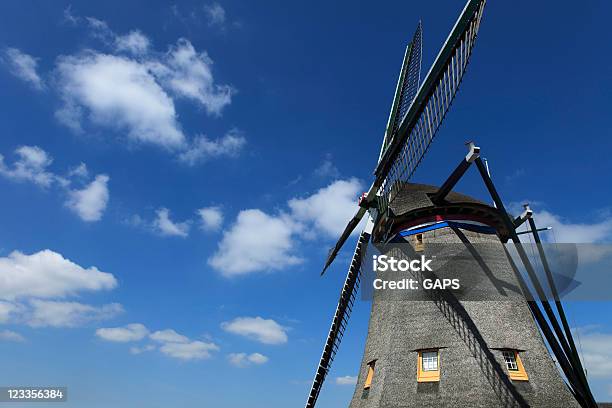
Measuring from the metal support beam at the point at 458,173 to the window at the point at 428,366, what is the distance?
502 cm

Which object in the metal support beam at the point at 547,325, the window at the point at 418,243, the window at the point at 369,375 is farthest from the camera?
the window at the point at 418,243

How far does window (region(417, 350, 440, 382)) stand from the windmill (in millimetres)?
29

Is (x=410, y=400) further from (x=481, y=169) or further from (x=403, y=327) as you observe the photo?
(x=481, y=169)

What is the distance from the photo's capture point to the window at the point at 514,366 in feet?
43.6

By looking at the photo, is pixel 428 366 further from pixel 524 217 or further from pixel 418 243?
pixel 524 217

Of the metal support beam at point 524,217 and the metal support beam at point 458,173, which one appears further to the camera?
the metal support beam at point 524,217

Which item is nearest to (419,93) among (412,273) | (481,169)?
(481,169)

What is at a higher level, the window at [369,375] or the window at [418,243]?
the window at [418,243]

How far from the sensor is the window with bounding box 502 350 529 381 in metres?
13.3

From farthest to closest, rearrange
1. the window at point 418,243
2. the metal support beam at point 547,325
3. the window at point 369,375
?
1. the window at point 418,243
2. the window at point 369,375
3. the metal support beam at point 547,325

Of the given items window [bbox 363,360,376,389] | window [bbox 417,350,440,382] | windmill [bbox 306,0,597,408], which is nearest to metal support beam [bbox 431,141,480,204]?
windmill [bbox 306,0,597,408]

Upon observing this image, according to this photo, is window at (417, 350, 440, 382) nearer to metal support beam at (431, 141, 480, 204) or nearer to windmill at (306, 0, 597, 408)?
windmill at (306, 0, 597, 408)

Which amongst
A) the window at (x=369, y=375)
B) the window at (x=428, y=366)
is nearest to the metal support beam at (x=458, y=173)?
the window at (x=428, y=366)

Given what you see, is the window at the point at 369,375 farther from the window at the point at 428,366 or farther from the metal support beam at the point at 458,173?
the metal support beam at the point at 458,173
